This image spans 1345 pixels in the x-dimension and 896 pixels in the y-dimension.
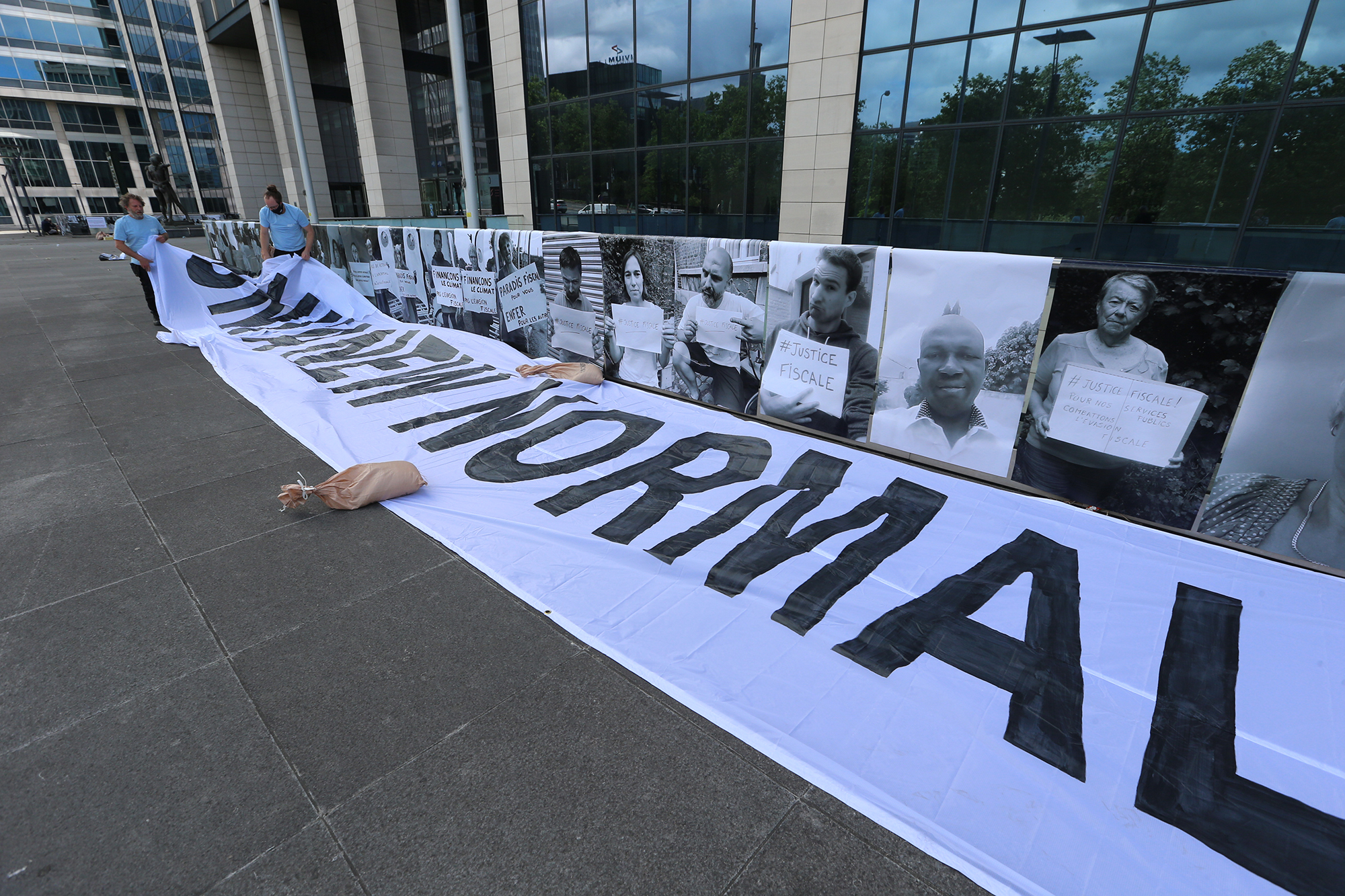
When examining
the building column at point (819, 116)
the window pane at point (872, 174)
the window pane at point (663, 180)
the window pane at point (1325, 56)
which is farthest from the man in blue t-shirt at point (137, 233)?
the window pane at point (1325, 56)

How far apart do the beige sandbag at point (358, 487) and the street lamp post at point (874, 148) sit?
12248mm

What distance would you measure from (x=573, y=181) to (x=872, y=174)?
976 cm

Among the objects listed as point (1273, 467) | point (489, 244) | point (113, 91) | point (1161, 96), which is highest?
point (113, 91)

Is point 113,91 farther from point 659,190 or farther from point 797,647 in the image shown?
point 797,647

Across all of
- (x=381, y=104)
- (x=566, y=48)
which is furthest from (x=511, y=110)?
(x=381, y=104)

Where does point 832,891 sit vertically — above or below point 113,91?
below

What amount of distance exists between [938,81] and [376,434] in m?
12.8

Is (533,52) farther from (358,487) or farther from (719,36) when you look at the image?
(358,487)

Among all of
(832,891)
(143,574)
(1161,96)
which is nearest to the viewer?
(832,891)

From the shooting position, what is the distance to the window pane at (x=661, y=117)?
16484 millimetres

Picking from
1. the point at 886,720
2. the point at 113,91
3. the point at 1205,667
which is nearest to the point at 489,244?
the point at 886,720

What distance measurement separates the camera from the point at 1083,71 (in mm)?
11289

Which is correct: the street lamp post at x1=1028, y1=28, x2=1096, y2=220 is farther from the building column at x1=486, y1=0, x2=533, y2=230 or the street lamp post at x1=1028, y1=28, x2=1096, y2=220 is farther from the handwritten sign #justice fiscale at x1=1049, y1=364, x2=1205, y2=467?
the building column at x1=486, y1=0, x2=533, y2=230

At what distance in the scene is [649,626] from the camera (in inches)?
133
